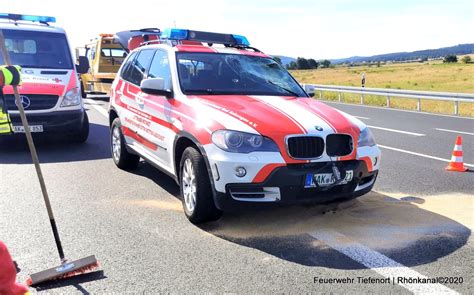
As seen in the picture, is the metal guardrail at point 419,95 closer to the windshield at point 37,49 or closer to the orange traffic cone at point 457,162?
the orange traffic cone at point 457,162

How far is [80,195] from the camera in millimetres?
5801

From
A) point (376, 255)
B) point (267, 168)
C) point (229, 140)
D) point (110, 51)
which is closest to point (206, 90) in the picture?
point (229, 140)

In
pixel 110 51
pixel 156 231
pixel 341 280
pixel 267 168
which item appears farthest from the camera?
pixel 110 51

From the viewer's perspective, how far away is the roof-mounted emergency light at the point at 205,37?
20.6 ft

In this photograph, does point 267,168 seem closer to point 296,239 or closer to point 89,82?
point 296,239

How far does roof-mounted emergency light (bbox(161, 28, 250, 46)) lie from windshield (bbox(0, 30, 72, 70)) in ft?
12.0

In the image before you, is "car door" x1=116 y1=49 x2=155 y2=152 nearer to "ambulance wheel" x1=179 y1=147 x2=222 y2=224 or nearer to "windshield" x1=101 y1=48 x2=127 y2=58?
"ambulance wheel" x1=179 y1=147 x2=222 y2=224

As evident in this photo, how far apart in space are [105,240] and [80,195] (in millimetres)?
1707

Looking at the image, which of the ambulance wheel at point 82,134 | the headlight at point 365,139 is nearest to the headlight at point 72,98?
the ambulance wheel at point 82,134

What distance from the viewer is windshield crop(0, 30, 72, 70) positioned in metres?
9.05

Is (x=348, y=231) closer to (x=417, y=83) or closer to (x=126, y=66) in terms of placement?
(x=126, y=66)

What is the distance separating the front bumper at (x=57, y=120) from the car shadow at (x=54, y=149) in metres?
0.40

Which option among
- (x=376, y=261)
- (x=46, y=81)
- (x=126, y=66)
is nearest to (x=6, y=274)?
(x=376, y=261)

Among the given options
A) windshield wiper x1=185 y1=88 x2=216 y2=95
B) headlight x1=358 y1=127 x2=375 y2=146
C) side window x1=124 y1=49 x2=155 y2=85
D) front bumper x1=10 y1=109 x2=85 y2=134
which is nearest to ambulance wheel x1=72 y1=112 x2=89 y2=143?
front bumper x1=10 y1=109 x2=85 y2=134
